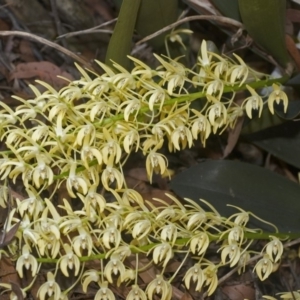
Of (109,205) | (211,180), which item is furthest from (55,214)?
(211,180)

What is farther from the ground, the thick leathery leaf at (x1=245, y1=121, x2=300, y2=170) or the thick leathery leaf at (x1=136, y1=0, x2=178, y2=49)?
the thick leathery leaf at (x1=136, y1=0, x2=178, y2=49)

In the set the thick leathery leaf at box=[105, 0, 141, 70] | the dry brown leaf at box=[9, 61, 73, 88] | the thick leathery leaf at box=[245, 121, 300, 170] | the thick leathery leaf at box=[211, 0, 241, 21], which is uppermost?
the thick leathery leaf at box=[211, 0, 241, 21]

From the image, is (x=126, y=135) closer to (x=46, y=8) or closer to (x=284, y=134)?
(x=284, y=134)

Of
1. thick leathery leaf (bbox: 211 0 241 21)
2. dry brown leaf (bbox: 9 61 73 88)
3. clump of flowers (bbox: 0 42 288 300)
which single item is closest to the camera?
clump of flowers (bbox: 0 42 288 300)

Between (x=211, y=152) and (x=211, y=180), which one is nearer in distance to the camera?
(x=211, y=180)

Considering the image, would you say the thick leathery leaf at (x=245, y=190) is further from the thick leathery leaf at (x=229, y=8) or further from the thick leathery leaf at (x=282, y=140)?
the thick leathery leaf at (x=229, y=8)

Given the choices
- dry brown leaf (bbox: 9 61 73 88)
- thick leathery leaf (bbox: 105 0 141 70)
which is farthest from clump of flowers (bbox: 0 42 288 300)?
dry brown leaf (bbox: 9 61 73 88)

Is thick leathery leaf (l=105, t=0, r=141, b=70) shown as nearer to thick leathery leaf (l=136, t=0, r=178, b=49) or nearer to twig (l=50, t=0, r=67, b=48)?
thick leathery leaf (l=136, t=0, r=178, b=49)
